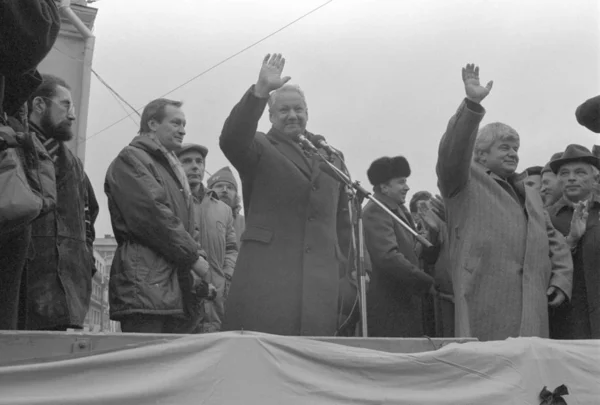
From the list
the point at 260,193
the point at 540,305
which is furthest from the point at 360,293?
the point at 540,305

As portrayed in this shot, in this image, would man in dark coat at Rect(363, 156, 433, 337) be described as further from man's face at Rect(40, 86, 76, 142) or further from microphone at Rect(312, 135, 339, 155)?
man's face at Rect(40, 86, 76, 142)

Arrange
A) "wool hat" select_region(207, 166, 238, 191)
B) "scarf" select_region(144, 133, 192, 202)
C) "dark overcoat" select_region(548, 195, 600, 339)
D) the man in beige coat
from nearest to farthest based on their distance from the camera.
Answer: the man in beige coat → "scarf" select_region(144, 133, 192, 202) → "dark overcoat" select_region(548, 195, 600, 339) → "wool hat" select_region(207, 166, 238, 191)

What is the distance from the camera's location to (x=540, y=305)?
4297 mm

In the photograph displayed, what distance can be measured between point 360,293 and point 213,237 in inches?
82.2

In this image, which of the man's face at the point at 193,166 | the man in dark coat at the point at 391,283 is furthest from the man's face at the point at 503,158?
the man's face at the point at 193,166

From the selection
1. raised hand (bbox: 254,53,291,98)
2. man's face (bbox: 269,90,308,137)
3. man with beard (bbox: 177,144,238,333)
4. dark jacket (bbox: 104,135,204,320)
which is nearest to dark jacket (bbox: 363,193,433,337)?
man with beard (bbox: 177,144,238,333)

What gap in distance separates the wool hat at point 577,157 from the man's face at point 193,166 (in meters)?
2.54

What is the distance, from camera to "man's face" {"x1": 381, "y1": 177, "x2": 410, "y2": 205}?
19.9ft

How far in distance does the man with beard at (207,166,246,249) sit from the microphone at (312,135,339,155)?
8.56 ft

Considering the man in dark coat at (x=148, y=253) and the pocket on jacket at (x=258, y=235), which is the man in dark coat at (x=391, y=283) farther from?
the man in dark coat at (x=148, y=253)

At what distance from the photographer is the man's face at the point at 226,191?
691cm

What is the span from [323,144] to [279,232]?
55 cm

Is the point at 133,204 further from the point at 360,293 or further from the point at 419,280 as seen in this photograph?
the point at 419,280

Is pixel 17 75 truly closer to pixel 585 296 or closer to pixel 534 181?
pixel 585 296
